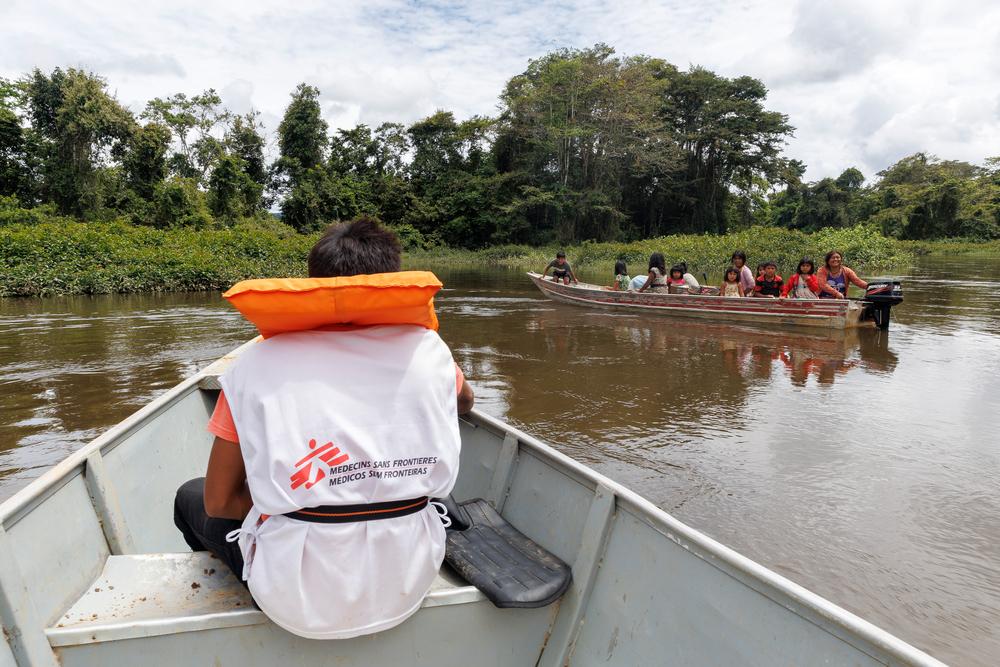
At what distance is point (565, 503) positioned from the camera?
230cm

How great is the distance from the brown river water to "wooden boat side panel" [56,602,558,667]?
1941mm

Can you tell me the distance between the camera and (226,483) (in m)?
1.59

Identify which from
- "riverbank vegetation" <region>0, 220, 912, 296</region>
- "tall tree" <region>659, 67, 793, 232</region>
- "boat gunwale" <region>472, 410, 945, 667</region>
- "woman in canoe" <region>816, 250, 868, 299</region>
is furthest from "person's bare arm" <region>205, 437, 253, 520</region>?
"tall tree" <region>659, 67, 793, 232</region>

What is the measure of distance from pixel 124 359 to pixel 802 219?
48555 mm

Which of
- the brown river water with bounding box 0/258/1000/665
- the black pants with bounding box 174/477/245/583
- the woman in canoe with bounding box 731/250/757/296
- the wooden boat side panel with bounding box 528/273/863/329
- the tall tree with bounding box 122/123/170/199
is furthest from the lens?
the tall tree with bounding box 122/123/170/199

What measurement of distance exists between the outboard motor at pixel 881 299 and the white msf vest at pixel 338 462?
9.70 metres

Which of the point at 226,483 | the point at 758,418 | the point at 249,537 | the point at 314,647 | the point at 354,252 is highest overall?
the point at 354,252

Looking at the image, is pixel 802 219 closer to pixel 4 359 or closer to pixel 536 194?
pixel 536 194

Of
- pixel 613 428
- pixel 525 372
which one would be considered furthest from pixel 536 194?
pixel 613 428

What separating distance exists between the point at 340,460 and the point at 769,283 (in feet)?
34.5

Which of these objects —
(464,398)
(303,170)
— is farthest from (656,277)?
(303,170)

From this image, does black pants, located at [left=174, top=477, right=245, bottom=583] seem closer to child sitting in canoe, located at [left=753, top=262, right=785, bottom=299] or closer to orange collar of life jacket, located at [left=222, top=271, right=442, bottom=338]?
orange collar of life jacket, located at [left=222, top=271, right=442, bottom=338]

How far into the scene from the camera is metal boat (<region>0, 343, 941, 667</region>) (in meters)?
1.51

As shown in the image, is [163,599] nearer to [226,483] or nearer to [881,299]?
[226,483]
